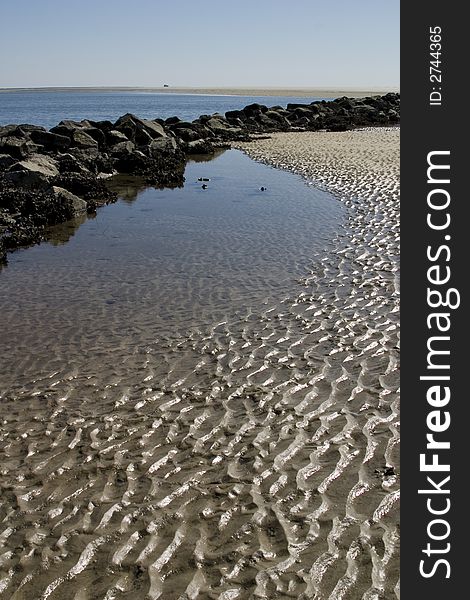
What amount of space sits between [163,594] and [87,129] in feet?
103

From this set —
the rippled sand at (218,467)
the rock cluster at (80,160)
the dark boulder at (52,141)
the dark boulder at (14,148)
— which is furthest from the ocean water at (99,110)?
the rippled sand at (218,467)

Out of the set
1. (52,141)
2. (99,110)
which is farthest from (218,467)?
(99,110)

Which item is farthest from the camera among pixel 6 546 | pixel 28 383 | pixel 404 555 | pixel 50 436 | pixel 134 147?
pixel 134 147

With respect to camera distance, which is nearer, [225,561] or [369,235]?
[225,561]

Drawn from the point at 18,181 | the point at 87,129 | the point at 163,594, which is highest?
the point at 87,129

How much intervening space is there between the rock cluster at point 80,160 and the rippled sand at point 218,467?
787cm

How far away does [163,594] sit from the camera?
4961 mm

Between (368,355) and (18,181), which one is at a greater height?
(18,181)

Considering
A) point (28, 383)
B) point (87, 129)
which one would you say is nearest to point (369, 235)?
point (28, 383)

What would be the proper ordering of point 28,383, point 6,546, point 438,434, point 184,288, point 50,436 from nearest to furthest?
1. point 438,434
2. point 6,546
3. point 50,436
4. point 28,383
5. point 184,288

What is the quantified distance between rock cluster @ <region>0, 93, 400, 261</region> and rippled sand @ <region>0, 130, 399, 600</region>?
787cm

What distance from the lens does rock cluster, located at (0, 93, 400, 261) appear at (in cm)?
1917

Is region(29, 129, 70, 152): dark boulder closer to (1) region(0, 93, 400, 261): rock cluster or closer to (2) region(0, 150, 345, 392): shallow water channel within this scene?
(1) region(0, 93, 400, 261): rock cluster

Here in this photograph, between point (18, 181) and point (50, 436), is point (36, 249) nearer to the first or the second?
point (18, 181)
